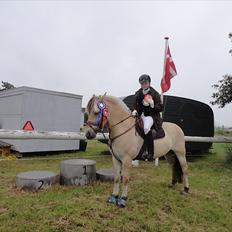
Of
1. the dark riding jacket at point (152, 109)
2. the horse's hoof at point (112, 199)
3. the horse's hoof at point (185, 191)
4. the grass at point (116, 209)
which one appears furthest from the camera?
the horse's hoof at point (185, 191)

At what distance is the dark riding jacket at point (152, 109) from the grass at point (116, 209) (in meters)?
1.30

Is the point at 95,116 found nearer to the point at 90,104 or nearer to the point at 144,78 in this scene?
the point at 90,104

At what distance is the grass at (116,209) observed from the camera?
9.86 ft

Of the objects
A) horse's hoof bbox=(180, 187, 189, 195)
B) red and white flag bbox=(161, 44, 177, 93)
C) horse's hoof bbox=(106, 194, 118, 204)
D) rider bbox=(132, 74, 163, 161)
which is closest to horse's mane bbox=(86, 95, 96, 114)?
rider bbox=(132, 74, 163, 161)

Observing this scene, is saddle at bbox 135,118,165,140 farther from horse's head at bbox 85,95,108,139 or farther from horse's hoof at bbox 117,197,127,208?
horse's hoof at bbox 117,197,127,208

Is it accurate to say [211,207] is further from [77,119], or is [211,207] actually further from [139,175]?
[77,119]

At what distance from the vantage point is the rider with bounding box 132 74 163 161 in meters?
3.84

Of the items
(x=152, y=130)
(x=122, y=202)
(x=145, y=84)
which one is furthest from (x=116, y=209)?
(x=145, y=84)

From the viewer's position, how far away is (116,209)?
11.5ft

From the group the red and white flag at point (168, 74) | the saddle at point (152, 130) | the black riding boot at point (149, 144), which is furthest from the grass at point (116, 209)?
the red and white flag at point (168, 74)

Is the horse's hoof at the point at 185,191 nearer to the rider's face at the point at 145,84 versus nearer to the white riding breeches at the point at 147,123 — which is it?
the white riding breeches at the point at 147,123

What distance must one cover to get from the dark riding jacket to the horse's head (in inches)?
29.5

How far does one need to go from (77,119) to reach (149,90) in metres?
6.48

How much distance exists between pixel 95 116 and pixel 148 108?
3.32ft
